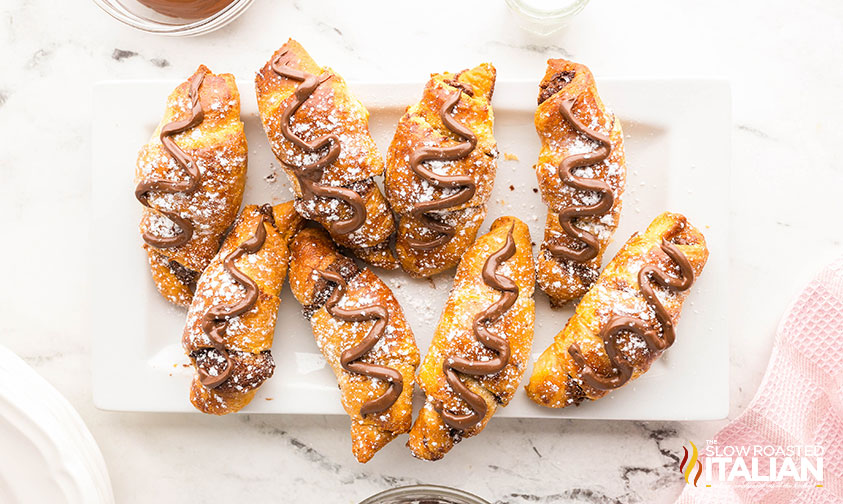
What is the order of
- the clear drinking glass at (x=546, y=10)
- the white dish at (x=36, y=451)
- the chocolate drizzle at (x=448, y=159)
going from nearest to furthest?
1. the chocolate drizzle at (x=448, y=159)
2. the white dish at (x=36, y=451)
3. the clear drinking glass at (x=546, y=10)

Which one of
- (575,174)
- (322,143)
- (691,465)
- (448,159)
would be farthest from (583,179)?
(691,465)

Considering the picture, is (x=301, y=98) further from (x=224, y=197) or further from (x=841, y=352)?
(x=841, y=352)

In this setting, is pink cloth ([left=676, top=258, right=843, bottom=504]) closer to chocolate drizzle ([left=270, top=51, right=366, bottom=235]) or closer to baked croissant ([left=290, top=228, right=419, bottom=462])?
baked croissant ([left=290, top=228, right=419, bottom=462])

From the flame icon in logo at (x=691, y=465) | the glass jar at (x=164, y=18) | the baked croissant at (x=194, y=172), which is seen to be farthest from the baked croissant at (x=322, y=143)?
the flame icon in logo at (x=691, y=465)

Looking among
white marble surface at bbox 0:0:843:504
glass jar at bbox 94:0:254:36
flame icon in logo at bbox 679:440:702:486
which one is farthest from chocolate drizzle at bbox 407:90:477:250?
flame icon in logo at bbox 679:440:702:486

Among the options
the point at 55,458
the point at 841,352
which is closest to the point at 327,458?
the point at 55,458

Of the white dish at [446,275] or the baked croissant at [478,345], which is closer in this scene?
the baked croissant at [478,345]

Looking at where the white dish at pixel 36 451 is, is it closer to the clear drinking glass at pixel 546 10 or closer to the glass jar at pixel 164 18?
the glass jar at pixel 164 18

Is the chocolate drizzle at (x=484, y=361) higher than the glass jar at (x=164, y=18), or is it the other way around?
the glass jar at (x=164, y=18)
